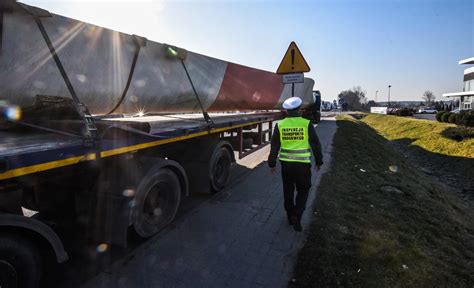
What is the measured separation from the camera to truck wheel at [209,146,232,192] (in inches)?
212

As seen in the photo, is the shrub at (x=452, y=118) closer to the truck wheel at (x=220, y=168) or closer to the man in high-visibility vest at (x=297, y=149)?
the truck wheel at (x=220, y=168)

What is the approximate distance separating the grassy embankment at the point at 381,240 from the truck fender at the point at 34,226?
2.17 m

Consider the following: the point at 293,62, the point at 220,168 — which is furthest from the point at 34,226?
the point at 293,62

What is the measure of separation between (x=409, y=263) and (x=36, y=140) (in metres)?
4.01

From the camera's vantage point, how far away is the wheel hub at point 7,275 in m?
2.18

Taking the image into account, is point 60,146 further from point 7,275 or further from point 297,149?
point 297,149

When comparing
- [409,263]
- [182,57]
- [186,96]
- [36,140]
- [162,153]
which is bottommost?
[409,263]

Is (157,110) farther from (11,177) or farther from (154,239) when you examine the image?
(11,177)

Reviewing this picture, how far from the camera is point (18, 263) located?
2289mm

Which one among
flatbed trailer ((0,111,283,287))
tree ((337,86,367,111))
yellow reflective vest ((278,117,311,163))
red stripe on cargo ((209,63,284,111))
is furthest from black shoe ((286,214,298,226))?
tree ((337,86,367,111))

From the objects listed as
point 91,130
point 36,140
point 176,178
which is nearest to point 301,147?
point 176,178

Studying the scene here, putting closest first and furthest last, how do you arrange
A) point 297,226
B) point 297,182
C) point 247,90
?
point 297,226 < point 297,182 < point 247,90

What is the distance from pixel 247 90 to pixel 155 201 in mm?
4183

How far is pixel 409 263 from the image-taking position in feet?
11.0
